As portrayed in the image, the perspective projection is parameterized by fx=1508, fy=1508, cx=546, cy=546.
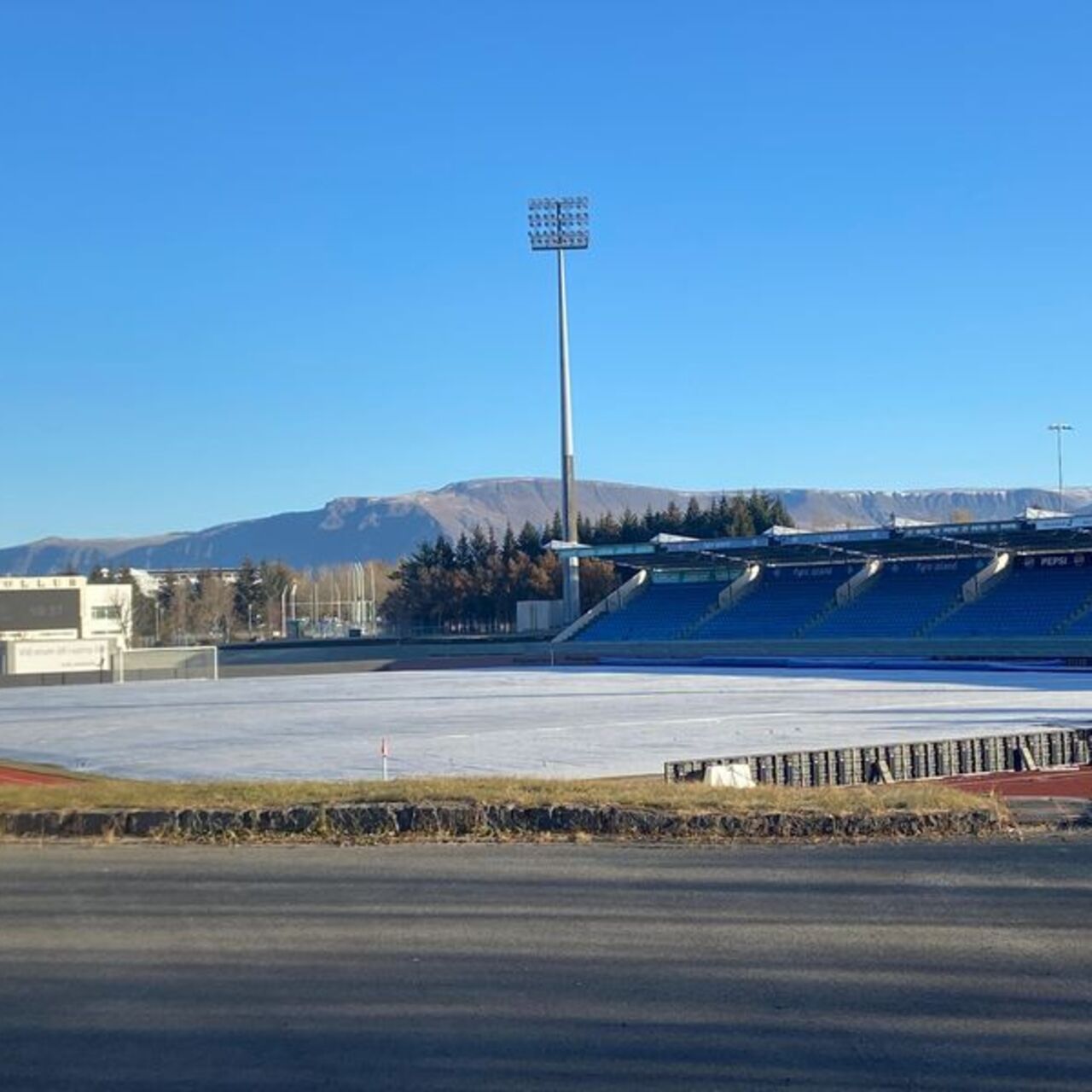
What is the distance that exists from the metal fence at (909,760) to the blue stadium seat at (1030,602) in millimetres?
36828

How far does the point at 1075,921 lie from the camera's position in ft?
32.1

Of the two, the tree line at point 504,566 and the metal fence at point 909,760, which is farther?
the tree line at point 504,566

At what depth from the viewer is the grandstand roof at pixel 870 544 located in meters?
66.2

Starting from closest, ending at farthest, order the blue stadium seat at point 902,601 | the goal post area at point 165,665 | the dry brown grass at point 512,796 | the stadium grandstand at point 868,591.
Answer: the dry brown grass at point 512,796
the stadium grandstand at point 868,591
the goal post area at point 165,665
the blue stadium seat at point 902,601

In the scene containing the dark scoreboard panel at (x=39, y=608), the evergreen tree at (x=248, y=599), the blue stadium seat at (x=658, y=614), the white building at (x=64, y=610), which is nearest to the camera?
the blue stadium seat at (x=658, y=614)

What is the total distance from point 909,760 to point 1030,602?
146ft

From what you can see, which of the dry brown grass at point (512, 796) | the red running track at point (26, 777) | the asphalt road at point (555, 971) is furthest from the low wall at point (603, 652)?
the asphalt road at point (555, 971)

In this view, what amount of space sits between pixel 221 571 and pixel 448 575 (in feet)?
167

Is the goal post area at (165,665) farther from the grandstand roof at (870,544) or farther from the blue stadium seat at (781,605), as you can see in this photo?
the blue stadium seat at (781,605)

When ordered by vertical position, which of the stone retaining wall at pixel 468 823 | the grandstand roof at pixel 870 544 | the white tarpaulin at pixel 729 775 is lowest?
the white tarpaulin at pixel 729 775

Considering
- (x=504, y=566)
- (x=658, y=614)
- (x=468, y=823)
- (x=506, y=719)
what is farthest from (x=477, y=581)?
(x=468, y=823)

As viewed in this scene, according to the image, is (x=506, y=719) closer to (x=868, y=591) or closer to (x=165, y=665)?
(x=165, y=665)

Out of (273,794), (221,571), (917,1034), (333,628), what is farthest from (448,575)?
(917,1034)

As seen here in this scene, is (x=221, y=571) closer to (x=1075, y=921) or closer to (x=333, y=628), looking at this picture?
(x=333, y=628)
